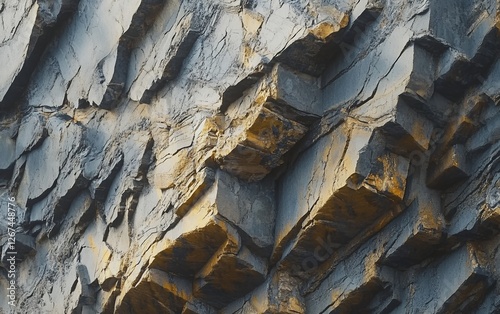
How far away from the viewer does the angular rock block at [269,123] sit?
6.66 meters

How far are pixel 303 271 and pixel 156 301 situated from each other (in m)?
1.03

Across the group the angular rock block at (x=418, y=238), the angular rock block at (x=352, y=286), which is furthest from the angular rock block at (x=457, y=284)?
the angular rock block at (x=352, y=286)

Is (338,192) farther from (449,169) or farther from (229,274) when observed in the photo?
(229,274)

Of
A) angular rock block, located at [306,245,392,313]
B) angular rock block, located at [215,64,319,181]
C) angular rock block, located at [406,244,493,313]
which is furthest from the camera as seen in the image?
angular rock block, located at [215,64,319,181]

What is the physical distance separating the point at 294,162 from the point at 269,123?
343 millimetres

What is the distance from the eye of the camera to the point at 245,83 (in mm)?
6848

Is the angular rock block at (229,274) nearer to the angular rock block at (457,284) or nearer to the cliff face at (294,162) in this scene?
the cliff face at (294,162)

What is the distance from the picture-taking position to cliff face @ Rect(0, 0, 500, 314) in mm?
6340

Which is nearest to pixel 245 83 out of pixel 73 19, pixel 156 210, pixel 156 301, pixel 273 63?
pixel 273 63

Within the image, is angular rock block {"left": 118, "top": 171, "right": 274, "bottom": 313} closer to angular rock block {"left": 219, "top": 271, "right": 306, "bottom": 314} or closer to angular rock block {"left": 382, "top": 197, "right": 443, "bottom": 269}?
angular rock block {"left": 219, "top": 271, "right": 306, "bottom": 314}

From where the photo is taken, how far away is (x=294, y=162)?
6.86 meters

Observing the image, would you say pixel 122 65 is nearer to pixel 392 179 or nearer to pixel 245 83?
pixel 245 83

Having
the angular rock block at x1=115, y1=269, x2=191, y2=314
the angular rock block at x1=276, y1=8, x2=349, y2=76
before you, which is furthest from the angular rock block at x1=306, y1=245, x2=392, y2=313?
the angular rock block at x1=276, y1=8, x2=349, y2=76

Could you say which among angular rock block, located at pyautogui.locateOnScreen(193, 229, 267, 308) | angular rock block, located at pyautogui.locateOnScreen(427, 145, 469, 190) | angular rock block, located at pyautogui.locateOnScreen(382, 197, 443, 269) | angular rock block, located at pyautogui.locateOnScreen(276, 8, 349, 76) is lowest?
angular rock block, located at pyautogui.locateOnScreen(193, 229, 267, 308)
